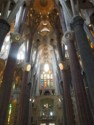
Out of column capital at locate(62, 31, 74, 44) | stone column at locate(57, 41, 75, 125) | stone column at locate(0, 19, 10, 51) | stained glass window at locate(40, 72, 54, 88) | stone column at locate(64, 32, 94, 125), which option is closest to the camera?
stone column at locate(64, 32, 94, 125)

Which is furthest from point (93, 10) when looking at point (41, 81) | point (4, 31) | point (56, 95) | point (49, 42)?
point (41, 81)

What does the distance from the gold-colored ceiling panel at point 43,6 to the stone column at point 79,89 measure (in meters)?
9.97

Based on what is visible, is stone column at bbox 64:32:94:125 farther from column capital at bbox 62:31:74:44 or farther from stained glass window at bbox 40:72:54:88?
stained glass window at bbox 40:72:54:88

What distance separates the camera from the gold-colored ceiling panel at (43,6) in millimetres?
19231

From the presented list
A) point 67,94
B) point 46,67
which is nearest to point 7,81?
point 67,94

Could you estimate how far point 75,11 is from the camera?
29.5 ft

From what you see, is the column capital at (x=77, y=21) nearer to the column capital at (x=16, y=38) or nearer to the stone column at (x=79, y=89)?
the stone column at (x=79, y=89)

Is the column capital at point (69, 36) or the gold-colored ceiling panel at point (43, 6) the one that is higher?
the gold-colored ceiling panel at point (43, 6)

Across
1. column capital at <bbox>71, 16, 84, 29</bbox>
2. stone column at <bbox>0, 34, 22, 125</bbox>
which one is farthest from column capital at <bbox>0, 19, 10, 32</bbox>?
column capital at <bbox>71, 16, 84, 29</bbox>

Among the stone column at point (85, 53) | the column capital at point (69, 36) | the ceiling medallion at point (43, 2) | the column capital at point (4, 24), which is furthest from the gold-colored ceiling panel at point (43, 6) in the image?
the column capital at point (4, 24)

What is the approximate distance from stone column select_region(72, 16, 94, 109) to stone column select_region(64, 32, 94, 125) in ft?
7.04

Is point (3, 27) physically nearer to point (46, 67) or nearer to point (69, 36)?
point (69, 36)

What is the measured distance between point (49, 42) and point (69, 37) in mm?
12728

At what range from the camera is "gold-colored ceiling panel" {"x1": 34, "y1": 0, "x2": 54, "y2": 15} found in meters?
19.2
